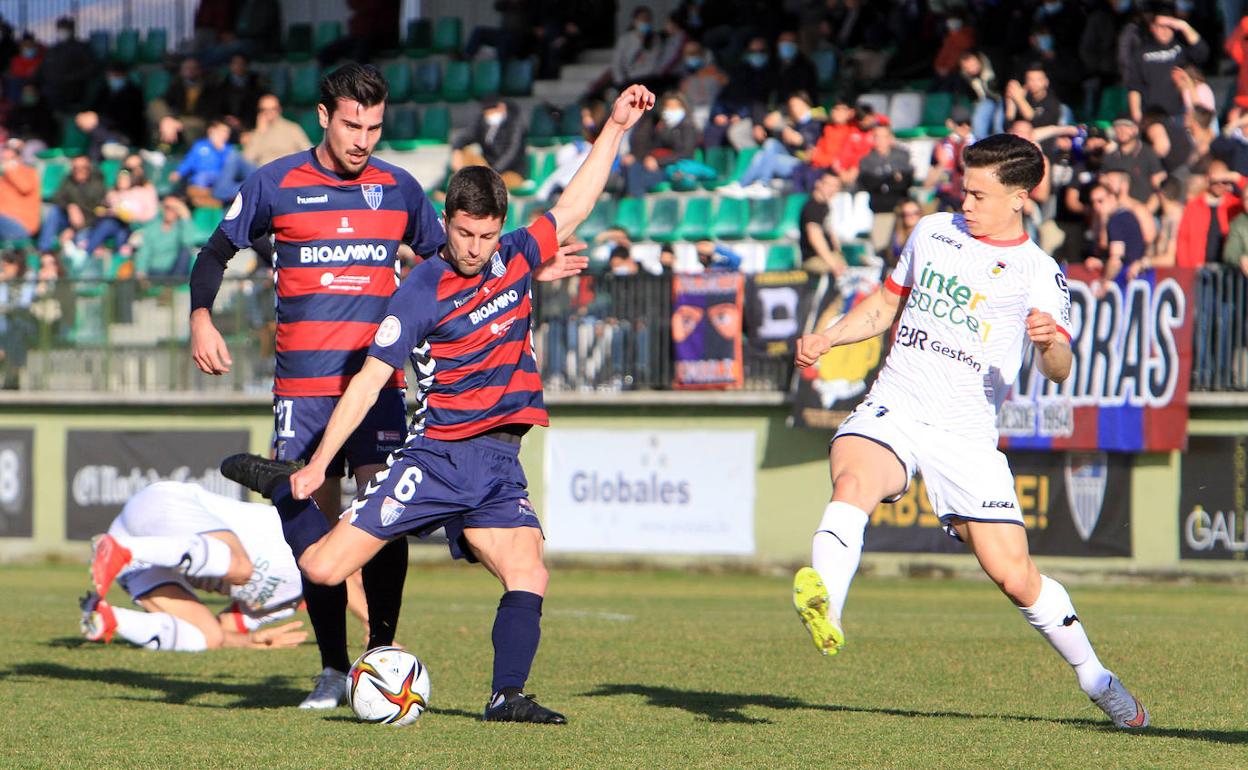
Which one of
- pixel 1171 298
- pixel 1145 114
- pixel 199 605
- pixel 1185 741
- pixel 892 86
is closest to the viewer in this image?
pixel 1185 741

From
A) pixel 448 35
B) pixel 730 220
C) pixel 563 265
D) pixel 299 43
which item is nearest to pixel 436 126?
pixel 448 35

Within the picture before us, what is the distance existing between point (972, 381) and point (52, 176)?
20.6m

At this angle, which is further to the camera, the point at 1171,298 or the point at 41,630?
the point at 1171,298

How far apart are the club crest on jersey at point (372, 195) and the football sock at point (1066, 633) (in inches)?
116

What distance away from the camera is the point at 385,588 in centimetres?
718

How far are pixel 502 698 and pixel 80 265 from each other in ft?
55.6

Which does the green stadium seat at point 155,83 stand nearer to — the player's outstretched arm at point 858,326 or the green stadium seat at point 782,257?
the green stadium seat at point 782,257

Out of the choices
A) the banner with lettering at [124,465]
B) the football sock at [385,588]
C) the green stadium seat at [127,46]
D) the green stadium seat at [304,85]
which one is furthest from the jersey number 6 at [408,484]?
the green stadium seat at [127,46]

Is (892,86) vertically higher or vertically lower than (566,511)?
higher

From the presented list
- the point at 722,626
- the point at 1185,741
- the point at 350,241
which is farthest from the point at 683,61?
the point at 1185,741

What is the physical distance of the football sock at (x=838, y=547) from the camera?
5.98 meters

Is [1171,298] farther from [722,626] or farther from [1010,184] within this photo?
[1010,184]

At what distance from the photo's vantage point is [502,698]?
6.50 metres

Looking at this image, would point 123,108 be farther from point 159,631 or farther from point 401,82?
point 159,631
